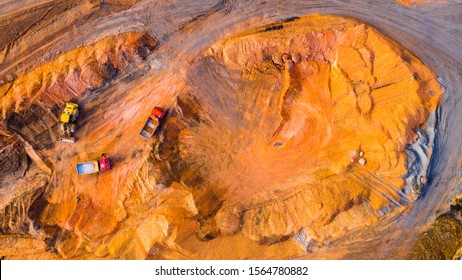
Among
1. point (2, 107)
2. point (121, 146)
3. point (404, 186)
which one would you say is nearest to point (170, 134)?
point (121, 146)

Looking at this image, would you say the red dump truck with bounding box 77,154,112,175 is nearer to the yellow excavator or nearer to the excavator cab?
the yellow excavator

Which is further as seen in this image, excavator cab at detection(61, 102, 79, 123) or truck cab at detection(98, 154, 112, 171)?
truck cab at detection(98, 154, 112, 171)

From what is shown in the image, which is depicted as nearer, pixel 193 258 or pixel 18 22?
pixel 193 258

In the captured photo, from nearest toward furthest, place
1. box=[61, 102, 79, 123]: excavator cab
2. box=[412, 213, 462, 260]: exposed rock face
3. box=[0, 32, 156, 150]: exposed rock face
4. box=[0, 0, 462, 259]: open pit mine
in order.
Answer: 1. box=[412, 213, 462, 260]: exposed rock face
2. box=[0, 0, 462, 259]: open pit mine
3. box=[61, 102, 79, 123]: excavator cab
4. box=[0, 32, 156, 150]: exposed rock face

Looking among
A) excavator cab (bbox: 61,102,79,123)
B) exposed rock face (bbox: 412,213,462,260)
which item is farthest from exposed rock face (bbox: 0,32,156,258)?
exposed rock face (bbox: 412,213,462,260)

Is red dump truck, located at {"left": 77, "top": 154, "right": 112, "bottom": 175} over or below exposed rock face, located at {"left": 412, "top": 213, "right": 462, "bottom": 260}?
over

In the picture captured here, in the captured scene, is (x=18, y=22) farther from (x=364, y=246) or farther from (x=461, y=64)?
(x=461, y=64)

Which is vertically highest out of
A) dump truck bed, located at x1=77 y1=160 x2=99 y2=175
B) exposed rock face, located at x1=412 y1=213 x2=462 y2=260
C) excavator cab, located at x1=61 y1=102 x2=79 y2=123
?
excavator cab, located at x1=61 y1=102 x2=79 y2=123
